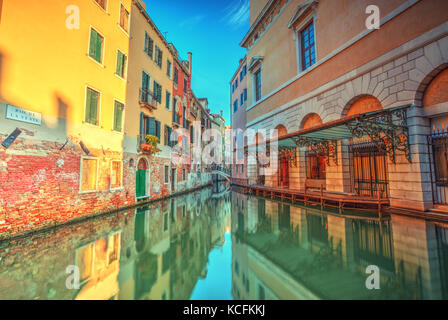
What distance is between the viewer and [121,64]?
1127 cm

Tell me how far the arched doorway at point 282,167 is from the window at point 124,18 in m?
12.2

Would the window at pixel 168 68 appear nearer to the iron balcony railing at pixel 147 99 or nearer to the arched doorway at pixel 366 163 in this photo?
the iron balcony railing at pixel 147 99

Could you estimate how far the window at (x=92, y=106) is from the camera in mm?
8989

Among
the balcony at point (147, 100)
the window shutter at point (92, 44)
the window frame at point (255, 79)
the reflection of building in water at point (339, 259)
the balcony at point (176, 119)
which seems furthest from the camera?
the window frame at point (255, 79)

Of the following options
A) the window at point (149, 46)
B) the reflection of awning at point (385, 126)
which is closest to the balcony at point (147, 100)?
the window at point (149, 46)

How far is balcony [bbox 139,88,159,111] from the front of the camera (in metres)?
12.8

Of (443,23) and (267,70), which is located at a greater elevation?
(267,70)

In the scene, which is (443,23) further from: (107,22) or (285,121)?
(107,22)

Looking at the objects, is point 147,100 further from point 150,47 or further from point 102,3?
point 102,3

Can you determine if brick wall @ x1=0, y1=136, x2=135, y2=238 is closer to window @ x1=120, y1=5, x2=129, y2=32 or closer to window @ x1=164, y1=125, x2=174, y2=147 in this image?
window @ x1=164, y1=125, x2=174, y2=147

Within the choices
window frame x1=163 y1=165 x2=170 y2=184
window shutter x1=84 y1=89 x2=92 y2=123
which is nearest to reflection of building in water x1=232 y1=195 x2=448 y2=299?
window shutter x1=84 y1=89 x2=92 y2=123
